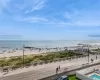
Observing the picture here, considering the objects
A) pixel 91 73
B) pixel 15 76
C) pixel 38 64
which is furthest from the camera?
pixel 38 64

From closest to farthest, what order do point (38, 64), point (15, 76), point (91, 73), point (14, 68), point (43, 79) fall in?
point (43, 79)
point (15, 76)
point (91, 73)
point (14, 68)
point (38, 64)

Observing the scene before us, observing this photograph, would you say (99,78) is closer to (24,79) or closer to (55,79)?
(55,79)

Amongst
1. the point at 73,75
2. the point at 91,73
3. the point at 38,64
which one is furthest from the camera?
the point at 38,64

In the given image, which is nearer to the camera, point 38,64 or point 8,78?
point 8,78

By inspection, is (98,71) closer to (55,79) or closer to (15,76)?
(55,79)

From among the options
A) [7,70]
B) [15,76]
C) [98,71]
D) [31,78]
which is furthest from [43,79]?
[98,71]

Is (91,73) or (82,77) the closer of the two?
(82,77)

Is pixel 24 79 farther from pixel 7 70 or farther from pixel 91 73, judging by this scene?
pixel 91 73

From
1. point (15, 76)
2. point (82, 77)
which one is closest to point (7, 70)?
point (15, 76)

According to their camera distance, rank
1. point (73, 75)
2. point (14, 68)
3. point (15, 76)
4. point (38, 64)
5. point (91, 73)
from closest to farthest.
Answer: point (15, 76) < point (73, 75) < point (91, 73) < point (14, 68) < point (38, 64)
